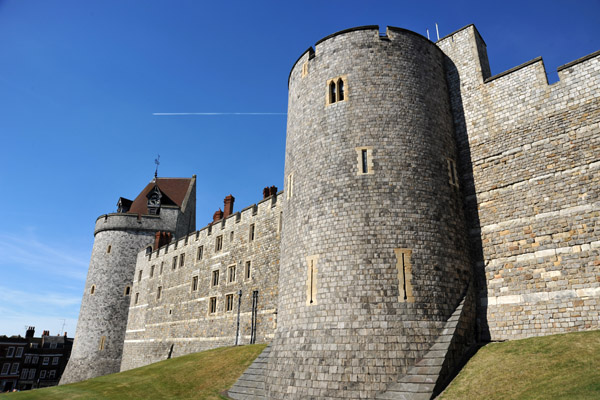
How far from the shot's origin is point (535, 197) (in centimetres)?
1309

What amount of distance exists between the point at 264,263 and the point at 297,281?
32.9 feet

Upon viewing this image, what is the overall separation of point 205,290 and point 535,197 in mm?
22026

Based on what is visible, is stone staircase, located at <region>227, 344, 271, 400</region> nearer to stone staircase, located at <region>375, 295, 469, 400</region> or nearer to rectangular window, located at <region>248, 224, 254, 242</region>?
stone staircase, located at <region>375, 295, 469, 400</region>

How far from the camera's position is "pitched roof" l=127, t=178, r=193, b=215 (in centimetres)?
4300

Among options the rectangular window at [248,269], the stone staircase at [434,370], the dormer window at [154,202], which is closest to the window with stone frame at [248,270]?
the rectangular window at [248,269]

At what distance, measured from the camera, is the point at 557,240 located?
1227cm

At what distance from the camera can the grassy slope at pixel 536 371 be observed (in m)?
8.42

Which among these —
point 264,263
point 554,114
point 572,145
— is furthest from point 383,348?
point 264,263

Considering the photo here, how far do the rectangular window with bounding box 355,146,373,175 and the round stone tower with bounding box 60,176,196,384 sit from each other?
30.6 meters

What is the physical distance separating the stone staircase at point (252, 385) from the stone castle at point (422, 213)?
8cm

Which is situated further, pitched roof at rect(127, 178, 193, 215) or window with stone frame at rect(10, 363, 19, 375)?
window with stone frame at rect(10, 363, 19, 375)

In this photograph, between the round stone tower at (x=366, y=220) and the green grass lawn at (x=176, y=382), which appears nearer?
the round stone tower at (x=366, y=220)

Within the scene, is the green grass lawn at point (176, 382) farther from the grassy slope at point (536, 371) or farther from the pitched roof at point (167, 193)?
the pitched roof at point (167, 193)

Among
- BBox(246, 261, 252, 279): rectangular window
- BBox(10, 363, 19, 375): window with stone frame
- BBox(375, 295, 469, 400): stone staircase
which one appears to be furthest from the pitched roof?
BBox(375, 295, 469, 400): stone staircase
